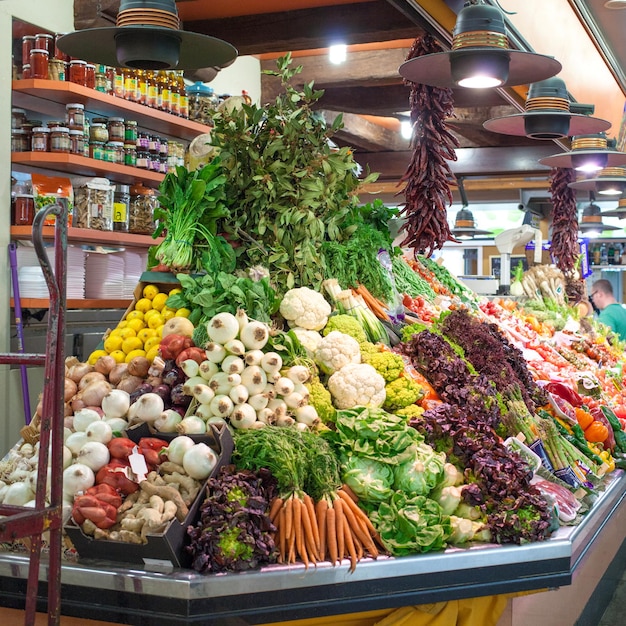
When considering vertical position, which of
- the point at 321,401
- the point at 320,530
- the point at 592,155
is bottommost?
the point at 320,530

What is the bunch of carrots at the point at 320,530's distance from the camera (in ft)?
8.85

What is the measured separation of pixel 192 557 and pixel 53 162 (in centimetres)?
354

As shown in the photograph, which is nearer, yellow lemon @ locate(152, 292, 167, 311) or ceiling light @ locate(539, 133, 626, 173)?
yellow lemon @ locate(152, 292, 167, 311)

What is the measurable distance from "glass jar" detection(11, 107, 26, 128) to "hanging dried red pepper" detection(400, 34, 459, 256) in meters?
2.57

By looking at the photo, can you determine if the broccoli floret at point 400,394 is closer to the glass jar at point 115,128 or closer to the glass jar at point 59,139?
the glass jar at point 59,139

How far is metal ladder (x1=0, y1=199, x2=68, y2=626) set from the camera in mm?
1886

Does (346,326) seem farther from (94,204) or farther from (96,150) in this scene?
(96,150)

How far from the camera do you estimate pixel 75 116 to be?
5480 mm

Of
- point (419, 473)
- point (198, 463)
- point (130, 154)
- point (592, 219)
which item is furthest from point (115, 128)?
point (592, 219)

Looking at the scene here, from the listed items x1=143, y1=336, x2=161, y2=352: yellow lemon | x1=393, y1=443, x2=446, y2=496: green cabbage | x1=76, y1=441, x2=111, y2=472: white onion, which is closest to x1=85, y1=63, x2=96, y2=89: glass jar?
x1=143, y1=336, x2=161, y2=352: yellow lemon

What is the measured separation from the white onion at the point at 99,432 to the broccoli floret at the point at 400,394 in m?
1.24

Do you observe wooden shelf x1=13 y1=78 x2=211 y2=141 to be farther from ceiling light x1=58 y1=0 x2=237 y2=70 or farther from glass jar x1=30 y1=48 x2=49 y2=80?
ceiling light x1=58 y1=0 x2=237 y2=70

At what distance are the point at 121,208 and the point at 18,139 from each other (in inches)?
34.8

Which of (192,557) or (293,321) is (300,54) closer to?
(293,321)
